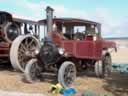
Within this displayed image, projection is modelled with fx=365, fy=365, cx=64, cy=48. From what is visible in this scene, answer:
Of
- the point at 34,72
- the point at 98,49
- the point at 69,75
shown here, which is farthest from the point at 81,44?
the point at 34,72

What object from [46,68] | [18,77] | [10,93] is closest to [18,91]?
[10,93]

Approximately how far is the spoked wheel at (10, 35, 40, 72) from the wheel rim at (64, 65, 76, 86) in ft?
9.13

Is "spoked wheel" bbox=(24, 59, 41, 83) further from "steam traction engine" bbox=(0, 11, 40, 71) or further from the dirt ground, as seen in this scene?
"steam traction engine" bbox=(0, 11, 40, 71)

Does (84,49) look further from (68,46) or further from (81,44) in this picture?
(68,46)

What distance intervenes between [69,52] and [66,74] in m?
1.06

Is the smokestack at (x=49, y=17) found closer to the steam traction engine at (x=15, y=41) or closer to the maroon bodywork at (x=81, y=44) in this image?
the maroon bodywork at (x=81, y=44)

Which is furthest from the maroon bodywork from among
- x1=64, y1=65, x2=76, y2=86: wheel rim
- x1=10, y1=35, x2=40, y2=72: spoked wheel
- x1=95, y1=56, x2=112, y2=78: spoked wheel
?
x1=10, y1=35, x2=40, y2=72: spoked wheel

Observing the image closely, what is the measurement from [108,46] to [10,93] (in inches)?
227

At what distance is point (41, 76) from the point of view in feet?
40.5

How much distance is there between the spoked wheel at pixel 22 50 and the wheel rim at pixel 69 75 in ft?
9.13

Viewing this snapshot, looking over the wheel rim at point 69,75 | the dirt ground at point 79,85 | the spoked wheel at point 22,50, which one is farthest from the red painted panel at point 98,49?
the spoked wheel at point 22,50

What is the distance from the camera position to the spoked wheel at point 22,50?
13789 millimetres

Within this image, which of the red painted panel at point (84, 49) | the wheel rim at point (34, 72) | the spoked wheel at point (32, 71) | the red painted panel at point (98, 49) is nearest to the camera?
the spoked wheel at point (32, 71)

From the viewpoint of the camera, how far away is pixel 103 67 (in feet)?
45.5
